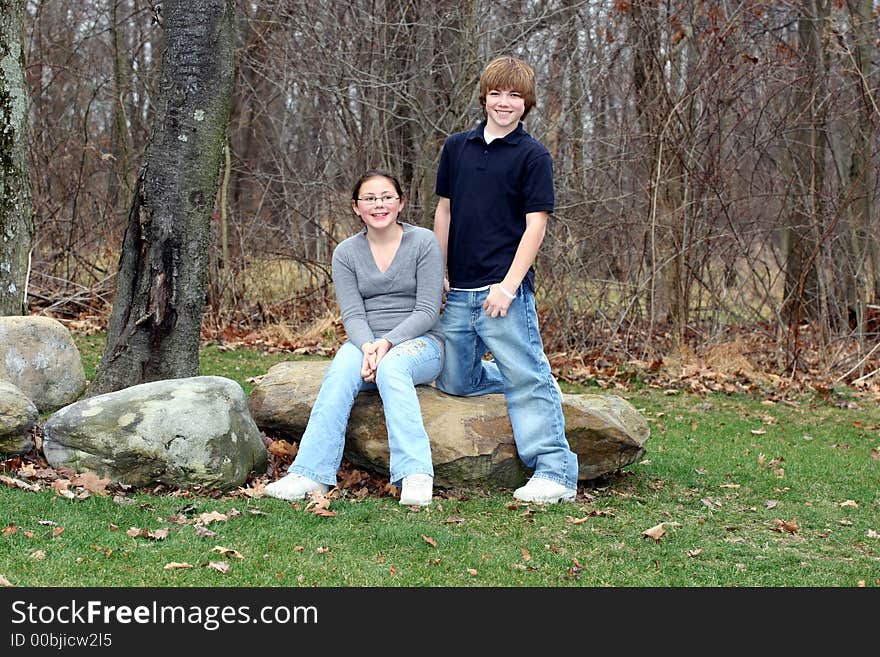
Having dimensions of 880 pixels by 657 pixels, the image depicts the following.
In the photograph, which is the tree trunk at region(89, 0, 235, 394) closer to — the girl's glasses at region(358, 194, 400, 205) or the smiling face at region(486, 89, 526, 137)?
the girl's glasses at region(358, 194, 400, 205)

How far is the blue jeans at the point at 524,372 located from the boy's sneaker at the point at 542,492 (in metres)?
0.04

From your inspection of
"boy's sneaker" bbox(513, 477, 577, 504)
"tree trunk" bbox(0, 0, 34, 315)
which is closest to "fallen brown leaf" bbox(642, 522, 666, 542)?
"boy's sneaker" bbox(513, 477, 577, 504)

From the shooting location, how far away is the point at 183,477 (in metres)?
4.92

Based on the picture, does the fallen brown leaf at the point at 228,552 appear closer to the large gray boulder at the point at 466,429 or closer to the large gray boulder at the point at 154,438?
the large gray boulder at the point at 154,438

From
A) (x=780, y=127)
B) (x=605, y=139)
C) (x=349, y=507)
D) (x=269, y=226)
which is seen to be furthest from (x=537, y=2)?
(x=349, y=507)

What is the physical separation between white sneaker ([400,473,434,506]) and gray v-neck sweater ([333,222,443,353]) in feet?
Result: 2.34

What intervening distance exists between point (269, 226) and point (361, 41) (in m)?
2.74

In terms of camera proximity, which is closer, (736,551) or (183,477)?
(736,551)

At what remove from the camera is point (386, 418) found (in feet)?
16.7

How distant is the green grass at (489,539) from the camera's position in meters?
3.92

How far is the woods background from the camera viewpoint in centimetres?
1061

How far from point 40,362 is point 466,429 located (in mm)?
3044

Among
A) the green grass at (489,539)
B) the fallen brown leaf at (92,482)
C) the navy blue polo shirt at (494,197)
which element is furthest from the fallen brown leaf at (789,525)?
the fallen brown leaf at (92,482)

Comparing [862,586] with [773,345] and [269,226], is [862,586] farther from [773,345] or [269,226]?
[269,226]
